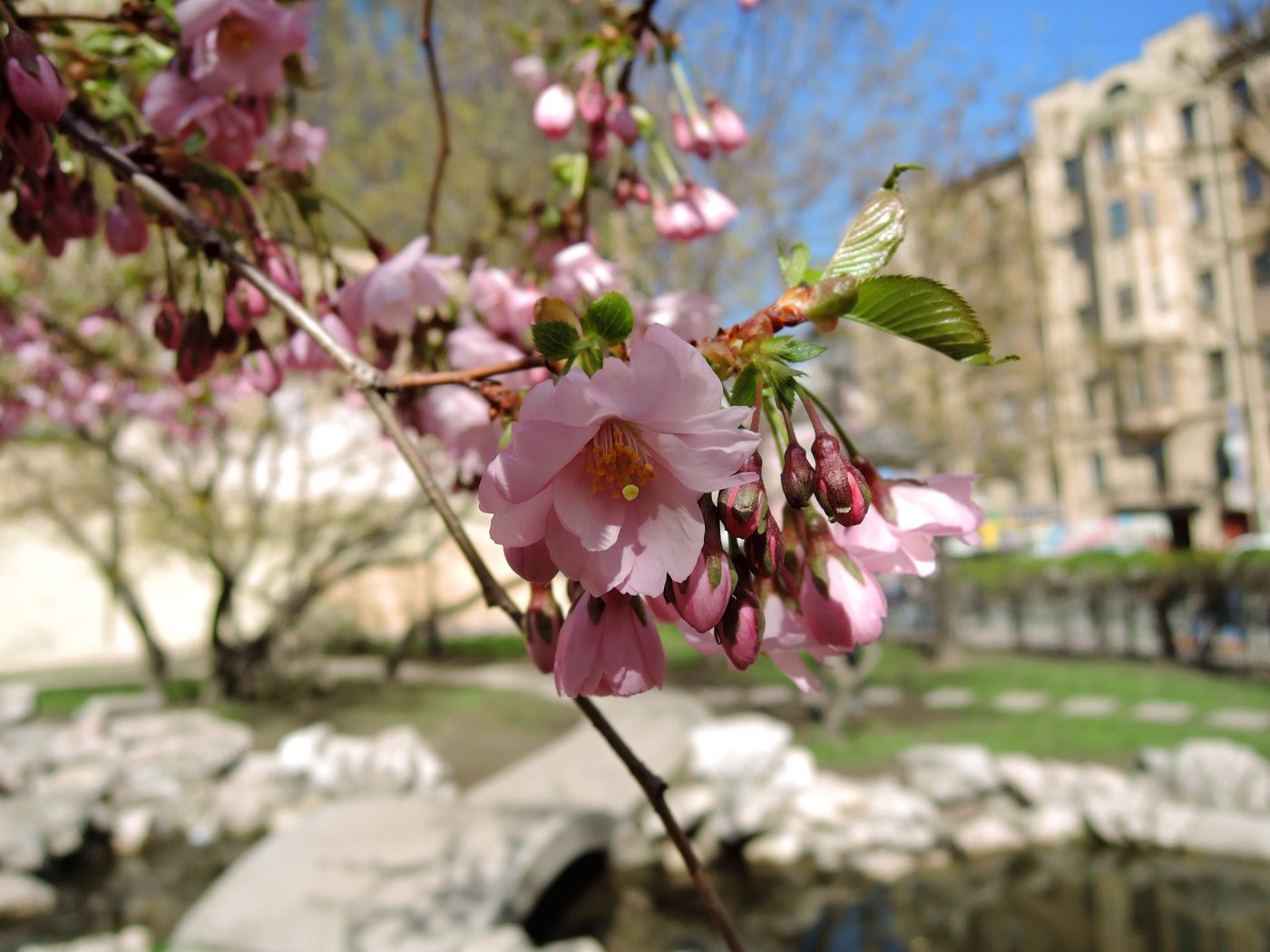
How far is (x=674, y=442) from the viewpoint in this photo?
512 mm

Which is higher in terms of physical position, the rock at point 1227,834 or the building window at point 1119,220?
the building window at point 1119,220

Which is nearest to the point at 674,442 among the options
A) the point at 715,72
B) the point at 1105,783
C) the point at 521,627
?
the point at 521,627

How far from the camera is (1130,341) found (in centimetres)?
2436

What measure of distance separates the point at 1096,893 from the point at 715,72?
23.0 ft

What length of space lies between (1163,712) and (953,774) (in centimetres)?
276

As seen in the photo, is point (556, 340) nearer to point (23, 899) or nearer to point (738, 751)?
point (23, 899)

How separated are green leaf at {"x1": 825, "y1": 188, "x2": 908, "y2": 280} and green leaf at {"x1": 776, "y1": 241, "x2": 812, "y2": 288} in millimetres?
37

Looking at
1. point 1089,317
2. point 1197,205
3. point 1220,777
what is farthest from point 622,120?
point 1089,317

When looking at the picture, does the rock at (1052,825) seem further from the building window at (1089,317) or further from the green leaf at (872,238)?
the building window at (1089,317)

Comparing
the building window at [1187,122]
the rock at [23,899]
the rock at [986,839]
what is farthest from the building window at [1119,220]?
the rock at [23,899]

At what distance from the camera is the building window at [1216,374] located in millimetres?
22906

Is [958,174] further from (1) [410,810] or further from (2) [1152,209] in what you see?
(2) [1152,209]

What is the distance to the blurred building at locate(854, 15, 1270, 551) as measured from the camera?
49.4ft

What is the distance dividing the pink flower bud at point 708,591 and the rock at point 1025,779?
5.59m
